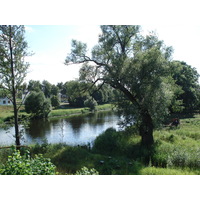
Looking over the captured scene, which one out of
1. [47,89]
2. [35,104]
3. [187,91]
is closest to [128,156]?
[187,91]

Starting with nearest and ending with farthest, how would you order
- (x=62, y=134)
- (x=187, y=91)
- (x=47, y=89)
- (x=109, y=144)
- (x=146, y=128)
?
1. (x=146, y=128)
2. (x=109, y=144)
3. (x=62, y=134)
4. (x=187, y=91)
5. (x=47, y=89)

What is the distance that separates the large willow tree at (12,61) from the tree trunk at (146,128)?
20.8 ft

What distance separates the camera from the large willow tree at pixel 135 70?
8492 millimetres

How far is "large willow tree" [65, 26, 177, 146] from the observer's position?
849 cm

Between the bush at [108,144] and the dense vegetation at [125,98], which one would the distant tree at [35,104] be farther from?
the bush at [108,144]

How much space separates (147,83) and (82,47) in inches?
183

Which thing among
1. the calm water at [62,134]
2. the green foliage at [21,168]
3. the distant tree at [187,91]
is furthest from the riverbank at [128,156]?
the distant tree at [187,91]

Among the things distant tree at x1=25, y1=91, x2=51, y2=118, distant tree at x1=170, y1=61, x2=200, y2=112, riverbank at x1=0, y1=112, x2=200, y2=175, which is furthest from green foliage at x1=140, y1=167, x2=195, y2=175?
distant tree at x1=25, y1=91, x2=51, y2=118

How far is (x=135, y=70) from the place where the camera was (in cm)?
852

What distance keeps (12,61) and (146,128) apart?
7.56 m

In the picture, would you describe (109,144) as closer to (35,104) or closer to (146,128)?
(146,128)

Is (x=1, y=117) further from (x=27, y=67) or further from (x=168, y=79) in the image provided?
(x=168, y=79)
